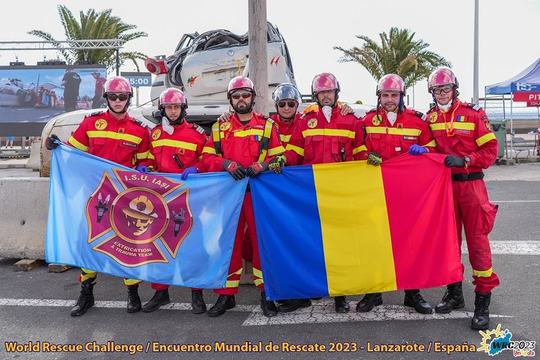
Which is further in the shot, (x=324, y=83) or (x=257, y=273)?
(x=324, y=83)

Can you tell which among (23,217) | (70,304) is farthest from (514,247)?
(23,217)

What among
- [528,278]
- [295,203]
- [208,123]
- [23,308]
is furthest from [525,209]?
[23,308]

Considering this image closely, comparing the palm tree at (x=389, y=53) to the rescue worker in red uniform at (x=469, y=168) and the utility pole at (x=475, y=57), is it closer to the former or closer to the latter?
the utility pole at (x=475, y=57)

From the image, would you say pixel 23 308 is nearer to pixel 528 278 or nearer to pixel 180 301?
pixel 180 301

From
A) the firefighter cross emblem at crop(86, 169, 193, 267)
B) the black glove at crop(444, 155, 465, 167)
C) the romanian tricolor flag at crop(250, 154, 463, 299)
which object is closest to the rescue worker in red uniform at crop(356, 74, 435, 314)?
the romanian tricolor flag at crop(250, 154, 463, 299)

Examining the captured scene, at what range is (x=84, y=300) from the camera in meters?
5.02

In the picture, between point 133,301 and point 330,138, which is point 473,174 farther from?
point 133,301

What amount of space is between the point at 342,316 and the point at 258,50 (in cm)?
395

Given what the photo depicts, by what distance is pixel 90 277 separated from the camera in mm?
5082

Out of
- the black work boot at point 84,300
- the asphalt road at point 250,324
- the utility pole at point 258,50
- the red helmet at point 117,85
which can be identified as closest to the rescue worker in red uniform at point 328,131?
the asphalt road at point 250,324

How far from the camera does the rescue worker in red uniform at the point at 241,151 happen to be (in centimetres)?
491

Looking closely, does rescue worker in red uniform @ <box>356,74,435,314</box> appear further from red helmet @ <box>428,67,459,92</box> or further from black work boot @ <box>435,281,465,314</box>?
red helmet @ <box>428,67,459,92</box>

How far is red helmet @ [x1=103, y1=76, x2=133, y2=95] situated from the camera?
17.0ft

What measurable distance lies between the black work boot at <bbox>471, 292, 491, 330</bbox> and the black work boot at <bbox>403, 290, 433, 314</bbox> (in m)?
0.43
